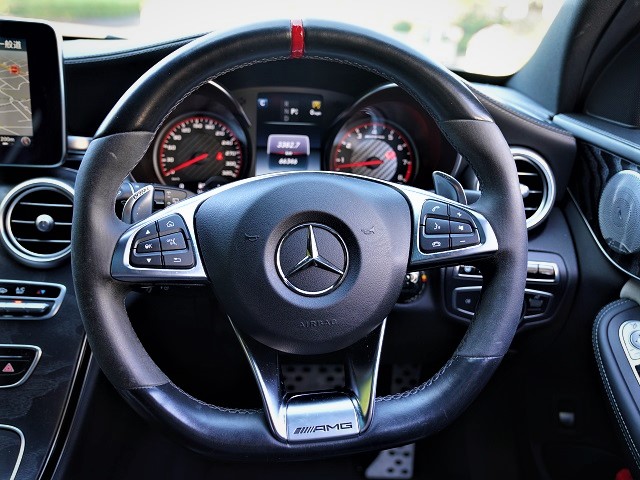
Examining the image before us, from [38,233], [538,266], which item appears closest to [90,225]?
[38,233]

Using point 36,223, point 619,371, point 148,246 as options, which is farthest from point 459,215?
point 36,223

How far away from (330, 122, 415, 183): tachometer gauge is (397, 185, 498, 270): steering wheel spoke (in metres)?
0.64

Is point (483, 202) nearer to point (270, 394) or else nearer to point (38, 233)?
point (270, 394)

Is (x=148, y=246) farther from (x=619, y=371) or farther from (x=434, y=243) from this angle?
(x=619, y=371)

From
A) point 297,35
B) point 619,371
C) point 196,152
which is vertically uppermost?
point 297,35

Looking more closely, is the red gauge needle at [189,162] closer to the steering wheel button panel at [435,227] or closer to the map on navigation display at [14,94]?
the map on navigation display at [14,94]

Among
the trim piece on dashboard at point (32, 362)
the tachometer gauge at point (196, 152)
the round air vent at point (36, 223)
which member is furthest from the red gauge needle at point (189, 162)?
the trim piece on dashboard at point (32, 362)

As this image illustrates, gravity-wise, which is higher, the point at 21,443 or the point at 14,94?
the point at 14,94

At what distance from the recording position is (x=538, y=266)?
5.41 ft

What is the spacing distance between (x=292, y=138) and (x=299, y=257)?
728 millimetres

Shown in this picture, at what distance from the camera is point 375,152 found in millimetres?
1751

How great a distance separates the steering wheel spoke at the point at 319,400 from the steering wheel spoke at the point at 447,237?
0.42ft

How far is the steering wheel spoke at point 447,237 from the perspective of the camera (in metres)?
1.11

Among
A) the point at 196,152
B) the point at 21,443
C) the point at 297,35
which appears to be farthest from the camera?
the point at 196,152
